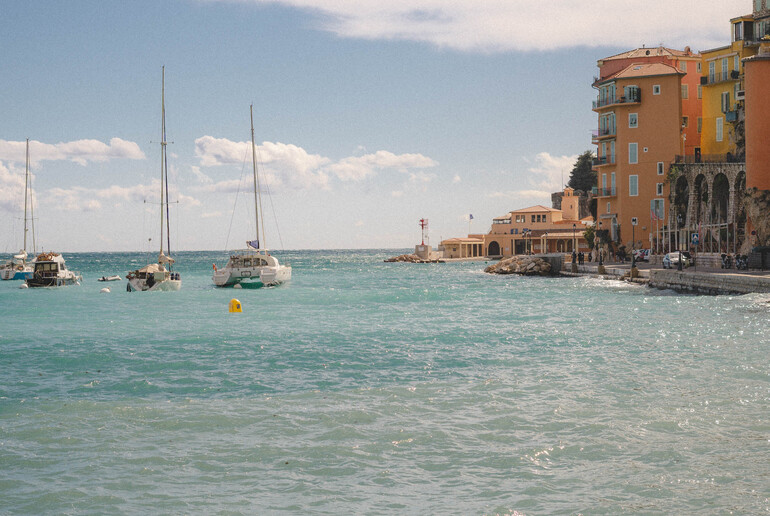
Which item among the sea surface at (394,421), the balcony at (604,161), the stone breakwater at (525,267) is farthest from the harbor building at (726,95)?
the sea surface at (394,421)

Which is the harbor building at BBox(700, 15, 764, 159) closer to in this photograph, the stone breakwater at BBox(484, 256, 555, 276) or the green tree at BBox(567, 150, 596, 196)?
the stone breakwater at BBox(484, 256, 555, 276)

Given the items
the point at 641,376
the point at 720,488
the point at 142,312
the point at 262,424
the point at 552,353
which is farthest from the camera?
the point at 142,312

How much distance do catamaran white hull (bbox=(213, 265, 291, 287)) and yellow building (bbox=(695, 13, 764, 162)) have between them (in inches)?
1354

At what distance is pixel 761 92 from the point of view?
42.2 m

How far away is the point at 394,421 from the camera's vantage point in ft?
35.6

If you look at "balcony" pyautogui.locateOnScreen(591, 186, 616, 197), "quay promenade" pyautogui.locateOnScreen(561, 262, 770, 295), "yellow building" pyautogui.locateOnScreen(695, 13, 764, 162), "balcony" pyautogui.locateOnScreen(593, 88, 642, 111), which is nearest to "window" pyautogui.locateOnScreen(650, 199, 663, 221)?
"balcony" pyautogui.locateOnScreen(591, 186, 616, 197)

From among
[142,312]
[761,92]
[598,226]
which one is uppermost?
[761,92]

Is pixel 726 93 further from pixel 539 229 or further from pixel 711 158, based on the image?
pixel 539 229

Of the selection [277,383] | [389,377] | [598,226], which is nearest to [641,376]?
[389,377]

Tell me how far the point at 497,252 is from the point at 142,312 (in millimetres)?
83344

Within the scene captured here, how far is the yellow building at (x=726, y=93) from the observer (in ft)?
167

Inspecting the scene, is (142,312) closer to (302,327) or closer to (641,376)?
(302,327)

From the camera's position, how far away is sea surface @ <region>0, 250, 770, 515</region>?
7.76 metres

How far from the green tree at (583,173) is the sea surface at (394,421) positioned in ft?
308
